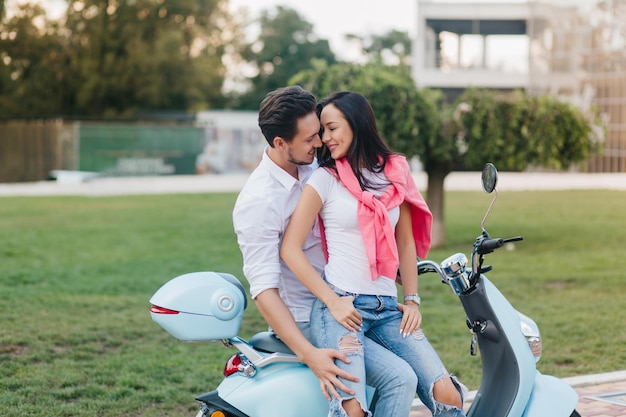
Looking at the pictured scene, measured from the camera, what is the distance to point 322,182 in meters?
2.95

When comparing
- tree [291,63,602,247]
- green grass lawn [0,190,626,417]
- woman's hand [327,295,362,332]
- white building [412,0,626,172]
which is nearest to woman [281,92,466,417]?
woman's hand [327,295,362,332]

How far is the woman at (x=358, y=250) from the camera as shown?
115 inches

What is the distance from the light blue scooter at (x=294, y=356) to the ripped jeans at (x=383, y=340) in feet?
0.46

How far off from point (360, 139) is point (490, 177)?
17.7 inches

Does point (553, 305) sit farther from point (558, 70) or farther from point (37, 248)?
point (558, 70)

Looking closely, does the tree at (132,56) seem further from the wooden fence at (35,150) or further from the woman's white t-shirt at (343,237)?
the woman's white t-shirt at (343,237)

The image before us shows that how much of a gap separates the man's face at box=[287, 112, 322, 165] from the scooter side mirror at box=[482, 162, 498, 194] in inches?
22.3

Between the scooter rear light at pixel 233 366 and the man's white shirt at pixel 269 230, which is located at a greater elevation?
the man's white shirt at pixel 269 230

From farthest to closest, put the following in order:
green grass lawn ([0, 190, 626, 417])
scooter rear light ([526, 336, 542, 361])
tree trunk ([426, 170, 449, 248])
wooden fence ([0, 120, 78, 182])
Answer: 1. wooden fence ([0, 120, 78, 182])
2. tree trunk ([426, 170, 449, 248])
3. green grass lawn ([0, 190, 626, 417])
4. scooter rear light ([526, 336, 542, 361])

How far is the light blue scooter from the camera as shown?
287 centimetres

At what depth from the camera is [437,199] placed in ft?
40.5

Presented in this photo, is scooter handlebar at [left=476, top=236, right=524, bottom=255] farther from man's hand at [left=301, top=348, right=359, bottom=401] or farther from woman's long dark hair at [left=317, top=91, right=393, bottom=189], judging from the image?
man's hand at [left=301, top=348, right=359, bottom=401]

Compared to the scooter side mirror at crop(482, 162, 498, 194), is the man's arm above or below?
below

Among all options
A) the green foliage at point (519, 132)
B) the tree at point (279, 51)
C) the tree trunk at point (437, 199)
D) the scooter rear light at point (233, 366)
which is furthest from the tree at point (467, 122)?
the tree at point (279, 51)
